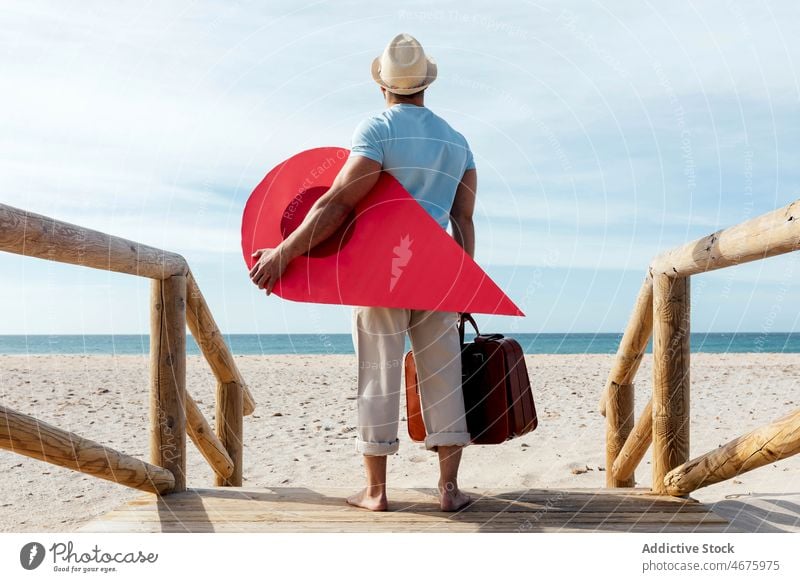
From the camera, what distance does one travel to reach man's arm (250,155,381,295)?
2535mm

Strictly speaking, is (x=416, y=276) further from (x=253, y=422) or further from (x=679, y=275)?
(x=253, y=422)

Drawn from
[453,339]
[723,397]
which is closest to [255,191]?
[453,339]

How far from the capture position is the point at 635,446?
351cm

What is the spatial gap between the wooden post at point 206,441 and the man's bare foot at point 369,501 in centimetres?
100

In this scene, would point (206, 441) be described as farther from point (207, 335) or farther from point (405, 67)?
point (405, 67)

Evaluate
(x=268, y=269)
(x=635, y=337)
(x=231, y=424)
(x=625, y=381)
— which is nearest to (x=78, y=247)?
(x=268, y=269)

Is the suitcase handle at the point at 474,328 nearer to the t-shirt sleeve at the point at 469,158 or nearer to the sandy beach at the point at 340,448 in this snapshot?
the t-shirt sleeve at the point at 469,158

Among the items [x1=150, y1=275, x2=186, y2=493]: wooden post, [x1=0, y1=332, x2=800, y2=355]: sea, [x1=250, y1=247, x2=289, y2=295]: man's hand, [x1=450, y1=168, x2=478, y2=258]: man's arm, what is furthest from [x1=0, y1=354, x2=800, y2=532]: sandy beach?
[x1=0, y1=332, x2=800, y2=355]: sea

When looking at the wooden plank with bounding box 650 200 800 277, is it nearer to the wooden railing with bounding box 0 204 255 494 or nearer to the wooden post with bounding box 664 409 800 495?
the wooden post with bounding box 664 409 800 495

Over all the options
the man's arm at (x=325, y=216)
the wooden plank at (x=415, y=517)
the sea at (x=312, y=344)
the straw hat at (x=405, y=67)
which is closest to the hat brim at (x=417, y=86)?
the straw hat at (x=405, y=67)

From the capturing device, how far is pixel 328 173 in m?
2.80

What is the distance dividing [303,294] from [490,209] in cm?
117

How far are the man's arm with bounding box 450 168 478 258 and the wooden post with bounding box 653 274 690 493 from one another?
37.5 inches

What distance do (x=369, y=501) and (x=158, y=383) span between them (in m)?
1.09
